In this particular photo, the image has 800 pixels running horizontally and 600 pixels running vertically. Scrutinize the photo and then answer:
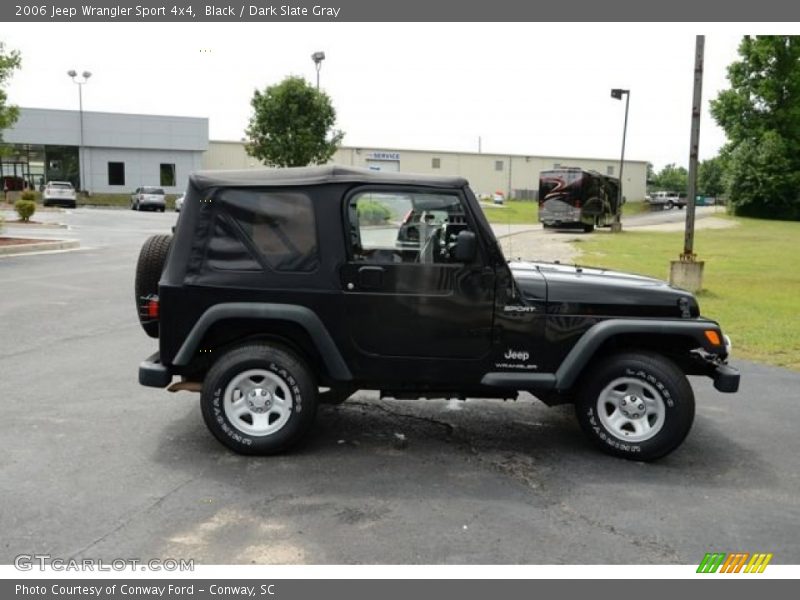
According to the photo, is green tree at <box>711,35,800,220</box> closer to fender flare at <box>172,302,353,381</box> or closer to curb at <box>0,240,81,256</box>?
curb at <box>0,240,81,256</box>

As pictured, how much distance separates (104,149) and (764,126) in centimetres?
5109

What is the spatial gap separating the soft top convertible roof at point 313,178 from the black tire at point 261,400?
1.15m

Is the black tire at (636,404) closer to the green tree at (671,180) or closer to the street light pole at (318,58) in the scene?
the street light pole at (318,58)

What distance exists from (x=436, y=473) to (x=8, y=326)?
6.97 meters

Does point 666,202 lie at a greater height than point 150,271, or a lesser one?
greater

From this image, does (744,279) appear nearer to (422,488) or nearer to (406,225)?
(406,225)

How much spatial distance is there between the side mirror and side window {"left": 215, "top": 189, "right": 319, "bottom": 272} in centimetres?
96

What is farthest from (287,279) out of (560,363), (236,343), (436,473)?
(560,363)

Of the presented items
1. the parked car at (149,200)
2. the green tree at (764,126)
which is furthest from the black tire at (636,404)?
the green tree at (764,126)

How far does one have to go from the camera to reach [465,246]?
482 centimetres

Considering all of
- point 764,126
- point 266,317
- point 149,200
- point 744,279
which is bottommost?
point 744,279

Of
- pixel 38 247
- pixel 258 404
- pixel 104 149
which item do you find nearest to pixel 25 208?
pixel 38 247

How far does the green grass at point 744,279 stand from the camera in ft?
30.8

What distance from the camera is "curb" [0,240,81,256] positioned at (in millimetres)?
17688
